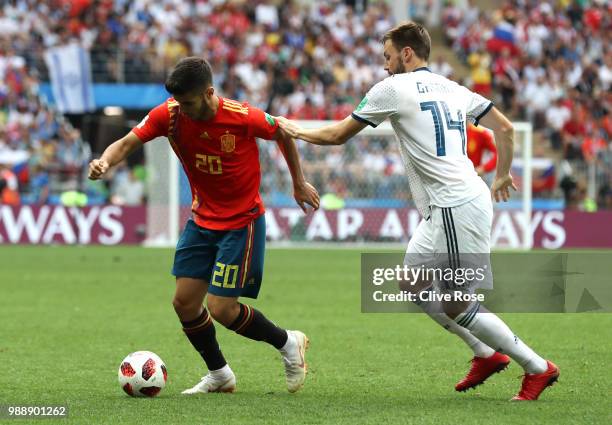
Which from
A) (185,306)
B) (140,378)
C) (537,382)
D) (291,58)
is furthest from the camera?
(291,58)

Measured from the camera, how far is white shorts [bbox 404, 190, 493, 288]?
6.88 m

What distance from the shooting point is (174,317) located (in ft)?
39.1

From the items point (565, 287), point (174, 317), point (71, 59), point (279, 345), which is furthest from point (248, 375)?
point (71, 59)

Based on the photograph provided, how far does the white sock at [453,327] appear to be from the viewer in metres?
7.10

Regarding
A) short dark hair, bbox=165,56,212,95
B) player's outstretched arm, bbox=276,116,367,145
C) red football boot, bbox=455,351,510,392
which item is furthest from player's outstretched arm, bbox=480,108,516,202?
short dark hair, bbox=165,56,212,95

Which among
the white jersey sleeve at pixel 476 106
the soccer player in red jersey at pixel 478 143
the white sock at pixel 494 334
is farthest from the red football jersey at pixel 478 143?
the white sock at pixel 494 334

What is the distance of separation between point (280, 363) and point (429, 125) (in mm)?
2739

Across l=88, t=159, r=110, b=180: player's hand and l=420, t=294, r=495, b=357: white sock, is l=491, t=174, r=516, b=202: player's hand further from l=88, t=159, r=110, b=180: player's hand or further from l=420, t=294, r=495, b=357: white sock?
A: l=88, t=159, r=110, b=180: player's hand

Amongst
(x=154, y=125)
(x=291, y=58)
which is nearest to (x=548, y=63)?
(x=291, y=58)

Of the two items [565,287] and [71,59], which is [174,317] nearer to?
[565,287]

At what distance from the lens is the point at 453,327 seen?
7.20m

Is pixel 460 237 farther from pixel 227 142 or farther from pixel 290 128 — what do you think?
pixel 227 142

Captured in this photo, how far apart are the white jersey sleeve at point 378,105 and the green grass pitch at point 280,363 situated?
1653mm

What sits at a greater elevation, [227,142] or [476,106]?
[476,106]
